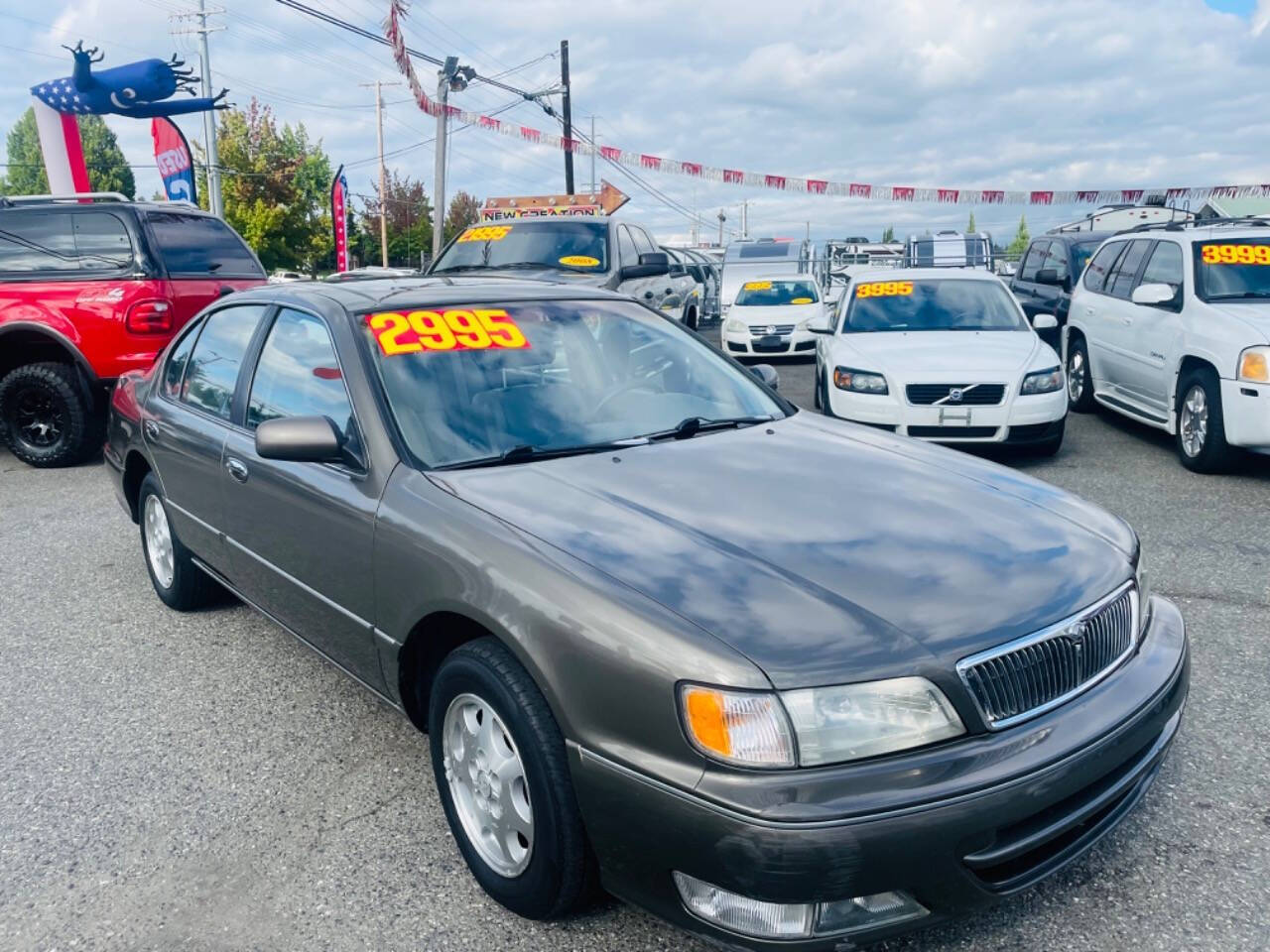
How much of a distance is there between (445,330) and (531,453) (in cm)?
59

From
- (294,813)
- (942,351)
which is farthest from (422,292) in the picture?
(942,351)

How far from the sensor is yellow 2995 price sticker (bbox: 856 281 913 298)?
8883mm

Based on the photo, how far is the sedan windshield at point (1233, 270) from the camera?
7441mm

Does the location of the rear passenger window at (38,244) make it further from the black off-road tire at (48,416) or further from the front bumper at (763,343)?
the front bumper at (763,343)

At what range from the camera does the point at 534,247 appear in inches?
394

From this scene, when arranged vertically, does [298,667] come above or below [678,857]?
below

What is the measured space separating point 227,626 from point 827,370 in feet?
17.0

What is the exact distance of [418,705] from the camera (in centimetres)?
296

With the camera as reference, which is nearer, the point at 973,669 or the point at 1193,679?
the point at 973,669

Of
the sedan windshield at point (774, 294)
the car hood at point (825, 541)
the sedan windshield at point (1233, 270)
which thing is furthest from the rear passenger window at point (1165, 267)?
the sedan windshield at point (774, 294)

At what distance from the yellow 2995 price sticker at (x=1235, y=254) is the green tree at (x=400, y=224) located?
4951cm

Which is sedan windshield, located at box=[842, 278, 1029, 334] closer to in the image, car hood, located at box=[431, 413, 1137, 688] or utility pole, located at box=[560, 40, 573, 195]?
car hood, located at box=[431, 413, 1137, 688]

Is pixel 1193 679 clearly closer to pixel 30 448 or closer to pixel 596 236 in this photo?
pixel 596 236

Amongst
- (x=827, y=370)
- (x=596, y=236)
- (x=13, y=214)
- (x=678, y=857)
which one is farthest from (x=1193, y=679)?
(x=13, y=214)
